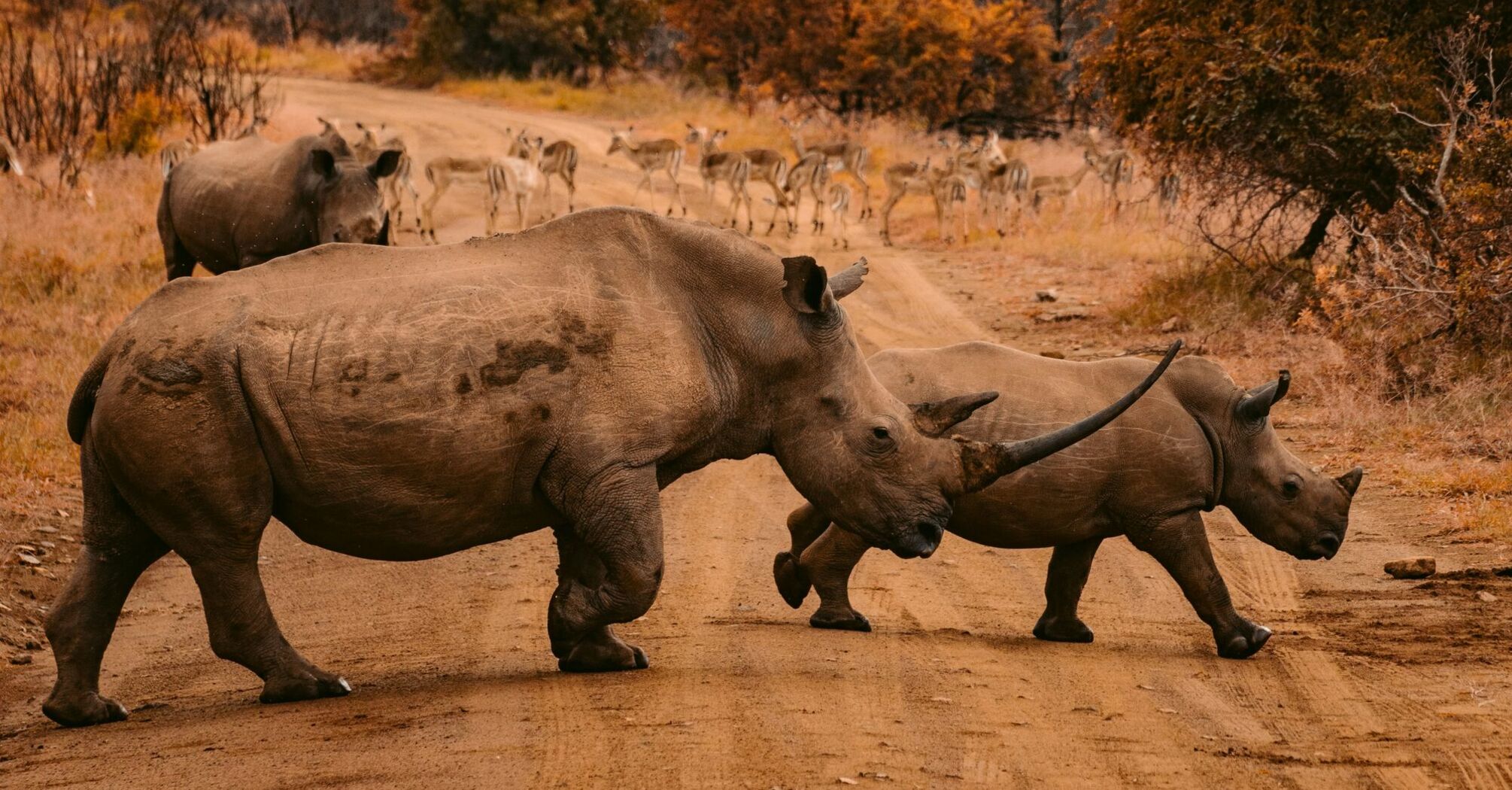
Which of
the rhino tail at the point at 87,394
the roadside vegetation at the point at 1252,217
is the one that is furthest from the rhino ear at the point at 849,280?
the roadside vegetation at the point at 1252,217

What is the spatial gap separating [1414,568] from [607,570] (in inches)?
191

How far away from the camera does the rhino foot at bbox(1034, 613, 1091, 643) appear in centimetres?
802

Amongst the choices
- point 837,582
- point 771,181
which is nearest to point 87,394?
point 837,582

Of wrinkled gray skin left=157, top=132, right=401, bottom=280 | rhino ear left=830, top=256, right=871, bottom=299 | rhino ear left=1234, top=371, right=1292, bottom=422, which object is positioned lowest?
wrinkled gray skin left=157, top=132, right=401, bottom=280

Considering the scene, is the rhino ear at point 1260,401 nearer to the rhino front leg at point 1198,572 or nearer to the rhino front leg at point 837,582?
the rhino front leg at point 1198,572

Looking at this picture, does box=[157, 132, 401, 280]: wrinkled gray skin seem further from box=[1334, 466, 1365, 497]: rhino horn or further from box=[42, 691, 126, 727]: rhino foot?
box=[1334, 466, 1365, 497]: rhino horn

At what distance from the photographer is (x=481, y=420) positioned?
21.1 feet

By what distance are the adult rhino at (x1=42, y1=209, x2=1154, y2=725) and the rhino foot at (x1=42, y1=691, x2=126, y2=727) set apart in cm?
1

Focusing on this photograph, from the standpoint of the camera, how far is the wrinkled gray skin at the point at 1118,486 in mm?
7980

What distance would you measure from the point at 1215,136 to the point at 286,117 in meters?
22.7

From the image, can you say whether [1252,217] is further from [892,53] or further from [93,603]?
[892,53]

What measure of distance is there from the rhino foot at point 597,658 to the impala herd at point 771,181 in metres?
16.8

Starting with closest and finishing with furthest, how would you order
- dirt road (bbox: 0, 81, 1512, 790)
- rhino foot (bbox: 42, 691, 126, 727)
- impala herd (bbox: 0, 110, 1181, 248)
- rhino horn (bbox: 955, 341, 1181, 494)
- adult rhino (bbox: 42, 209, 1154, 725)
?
dirt road (bbox: 0, 81, 1512, 790)
adult rhino (bbox: 42, 209, 1154, 725)
rhino foot (bbox: 42, 691, 126, 727)
rhino horn (bbox: 955, 341, 1181, 494)
impala herd (bbox: 0, 110, 1181, 248)

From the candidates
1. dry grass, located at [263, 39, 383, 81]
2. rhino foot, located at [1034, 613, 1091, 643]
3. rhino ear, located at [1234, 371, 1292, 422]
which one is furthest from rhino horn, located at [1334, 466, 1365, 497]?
dry grass, located at [263, 39, 383, 81]
